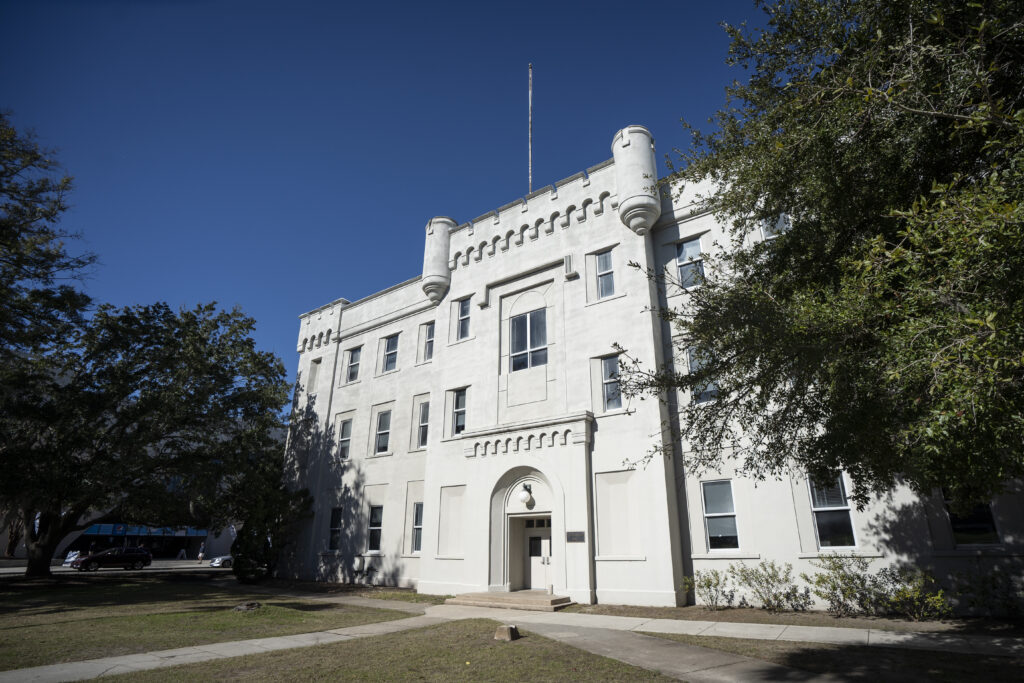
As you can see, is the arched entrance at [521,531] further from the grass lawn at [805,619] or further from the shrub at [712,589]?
the shrub at [712,589]

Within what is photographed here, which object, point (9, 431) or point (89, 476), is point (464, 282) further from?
point (9, 431)

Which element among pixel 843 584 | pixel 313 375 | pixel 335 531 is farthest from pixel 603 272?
pixel 313 375

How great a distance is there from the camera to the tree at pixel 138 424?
66.2ft

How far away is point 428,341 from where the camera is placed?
82.2ft

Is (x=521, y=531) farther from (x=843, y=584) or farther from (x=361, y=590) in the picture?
(x=843, y=584)

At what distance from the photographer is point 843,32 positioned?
8.01 metres

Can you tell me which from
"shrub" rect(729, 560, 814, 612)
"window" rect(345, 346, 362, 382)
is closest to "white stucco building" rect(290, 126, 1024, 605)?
"shrub" rect(729, 560, 814, 612)

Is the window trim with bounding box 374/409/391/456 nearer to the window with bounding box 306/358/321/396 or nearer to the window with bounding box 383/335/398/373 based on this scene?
the window with bounding box 383/335/398/373

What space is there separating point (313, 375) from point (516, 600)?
19337 millimetres

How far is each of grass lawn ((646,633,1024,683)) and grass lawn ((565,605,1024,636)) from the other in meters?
2.58

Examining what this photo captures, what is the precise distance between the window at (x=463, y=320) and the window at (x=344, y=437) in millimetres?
8418

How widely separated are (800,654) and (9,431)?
27.1 metres

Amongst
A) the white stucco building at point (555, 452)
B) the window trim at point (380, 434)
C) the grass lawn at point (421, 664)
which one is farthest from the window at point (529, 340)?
the grass lawn at point (421, 664)

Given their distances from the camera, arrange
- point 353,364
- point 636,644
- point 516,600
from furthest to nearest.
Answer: point 353,364
point 516,600
point 636,644
